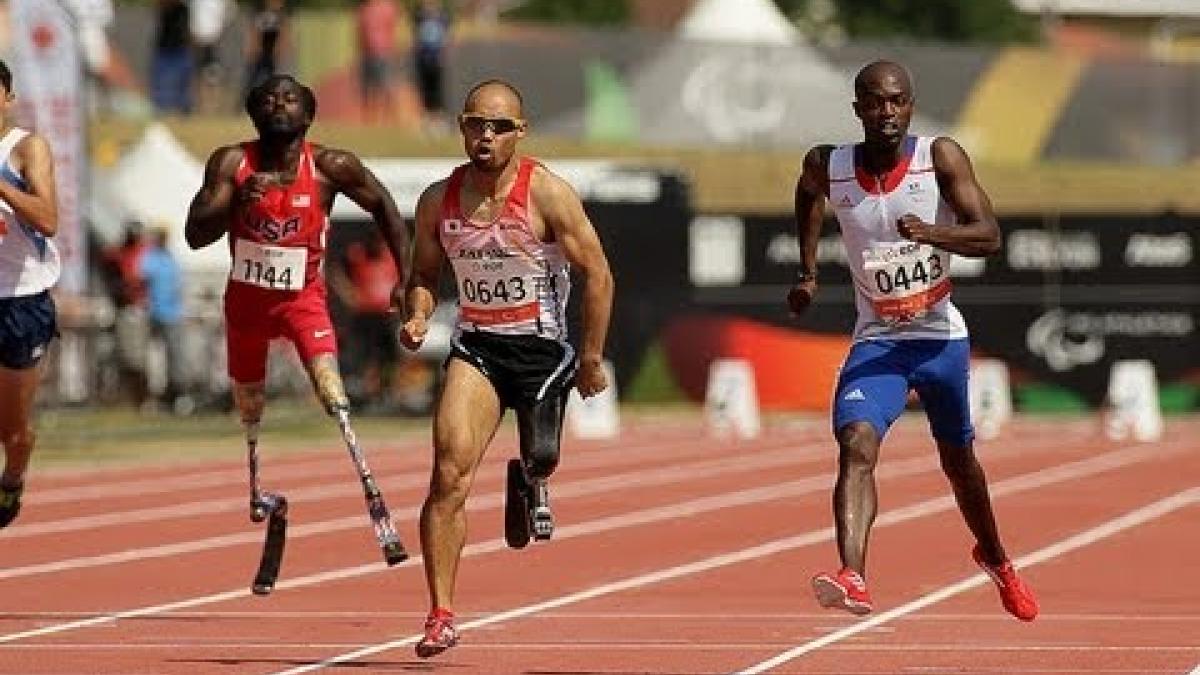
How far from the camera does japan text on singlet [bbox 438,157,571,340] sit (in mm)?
12844

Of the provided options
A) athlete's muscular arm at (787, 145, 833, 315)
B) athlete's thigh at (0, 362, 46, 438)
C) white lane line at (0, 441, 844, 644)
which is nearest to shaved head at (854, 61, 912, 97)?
athlete's muscular arm at (787, 145, 833, 315)

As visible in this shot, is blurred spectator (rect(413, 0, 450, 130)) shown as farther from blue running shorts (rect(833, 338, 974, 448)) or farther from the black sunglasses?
the black sunglasses

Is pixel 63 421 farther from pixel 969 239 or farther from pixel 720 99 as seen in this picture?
Answer: pixel 969 239

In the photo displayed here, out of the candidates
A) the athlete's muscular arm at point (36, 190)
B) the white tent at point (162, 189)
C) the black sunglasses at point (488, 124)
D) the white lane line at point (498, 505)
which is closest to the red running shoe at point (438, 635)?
the black sunglasses at point (488, 124)

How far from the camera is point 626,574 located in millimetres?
17406

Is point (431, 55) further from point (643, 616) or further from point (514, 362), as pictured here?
point (514, 362)

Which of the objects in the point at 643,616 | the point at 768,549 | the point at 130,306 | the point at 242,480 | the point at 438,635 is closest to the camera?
the point at 438,635

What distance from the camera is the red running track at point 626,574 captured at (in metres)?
13.2

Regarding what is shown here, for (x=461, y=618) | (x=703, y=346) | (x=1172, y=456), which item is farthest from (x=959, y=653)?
(x=703, y=346)

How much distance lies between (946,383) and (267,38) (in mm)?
22985

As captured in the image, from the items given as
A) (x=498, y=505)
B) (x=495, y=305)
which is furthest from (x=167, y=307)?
(x=495, y=305)

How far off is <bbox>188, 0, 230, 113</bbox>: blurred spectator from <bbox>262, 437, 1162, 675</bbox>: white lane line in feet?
41.4

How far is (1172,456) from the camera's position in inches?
1138

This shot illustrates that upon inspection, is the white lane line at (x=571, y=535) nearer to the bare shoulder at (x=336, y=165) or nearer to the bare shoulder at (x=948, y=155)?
the bare shoulder at (x=336, y=165)
